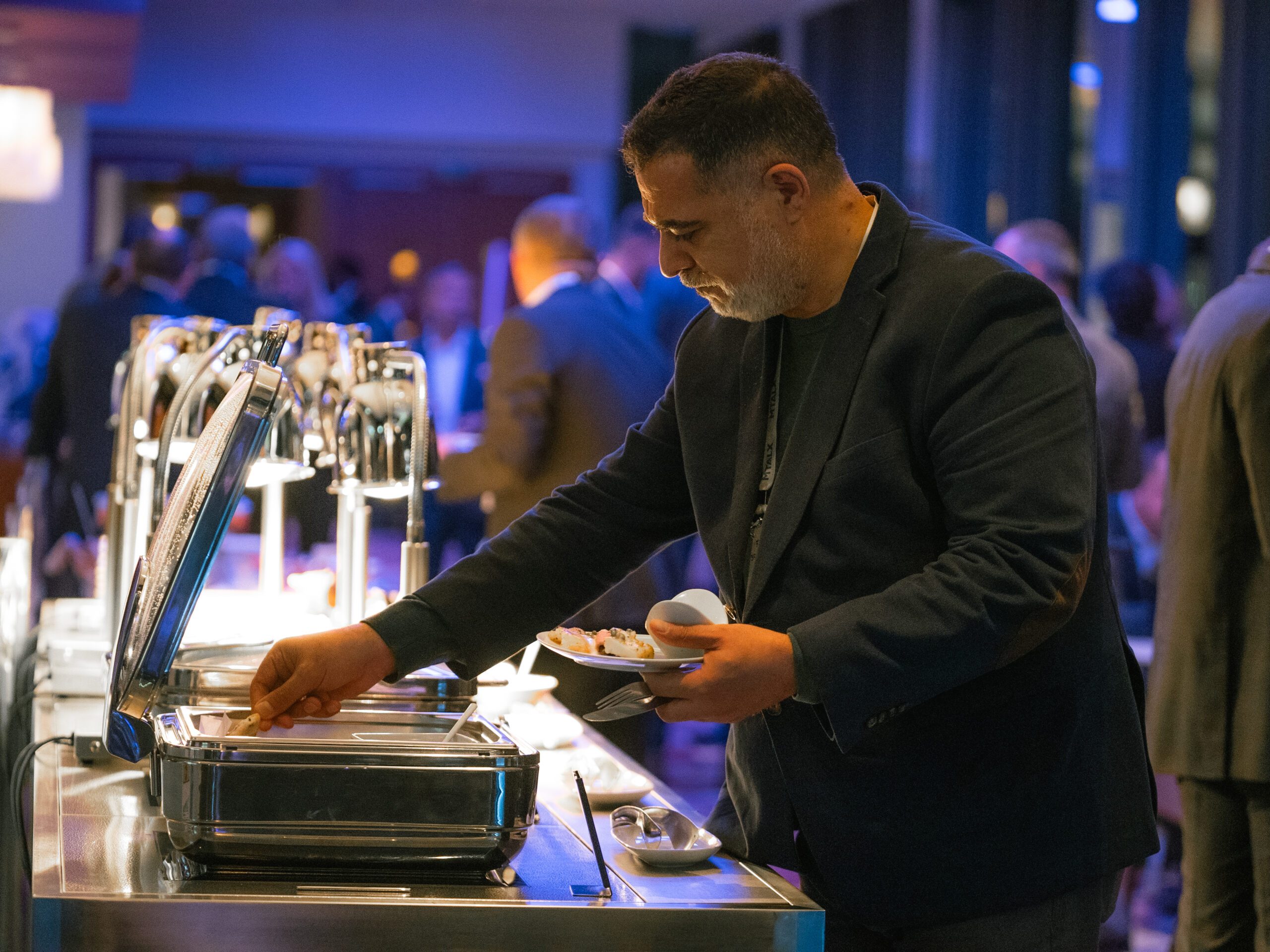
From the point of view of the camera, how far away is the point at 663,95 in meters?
1.35

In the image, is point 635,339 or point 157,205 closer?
point 635,339

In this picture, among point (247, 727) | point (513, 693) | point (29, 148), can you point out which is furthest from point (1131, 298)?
point (29, 148)

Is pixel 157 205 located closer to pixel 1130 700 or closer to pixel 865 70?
pixel 865 70

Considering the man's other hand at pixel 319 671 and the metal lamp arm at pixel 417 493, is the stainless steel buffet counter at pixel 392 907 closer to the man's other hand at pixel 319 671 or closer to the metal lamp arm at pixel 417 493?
the man's other hand at pixel 319 671

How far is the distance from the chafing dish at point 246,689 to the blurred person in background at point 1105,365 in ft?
7.36

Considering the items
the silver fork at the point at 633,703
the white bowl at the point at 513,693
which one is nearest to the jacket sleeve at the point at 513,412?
the white bowl at the point at 513,693

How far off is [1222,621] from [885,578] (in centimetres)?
141

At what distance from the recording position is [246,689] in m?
1.51

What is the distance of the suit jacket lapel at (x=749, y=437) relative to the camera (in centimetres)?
141

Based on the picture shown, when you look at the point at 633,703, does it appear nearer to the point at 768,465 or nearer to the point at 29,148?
the point at 768,465

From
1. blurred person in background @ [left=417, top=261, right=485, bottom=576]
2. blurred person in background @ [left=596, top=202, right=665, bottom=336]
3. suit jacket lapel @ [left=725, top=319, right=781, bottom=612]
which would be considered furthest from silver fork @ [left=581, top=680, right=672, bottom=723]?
blurred person in background @ [left=596, top=202, right=665, bottom=336]

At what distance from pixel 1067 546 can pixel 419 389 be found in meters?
0.83

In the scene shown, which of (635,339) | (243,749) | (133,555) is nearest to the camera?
(243,749)

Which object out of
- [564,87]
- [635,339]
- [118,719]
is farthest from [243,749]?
[564,87]
